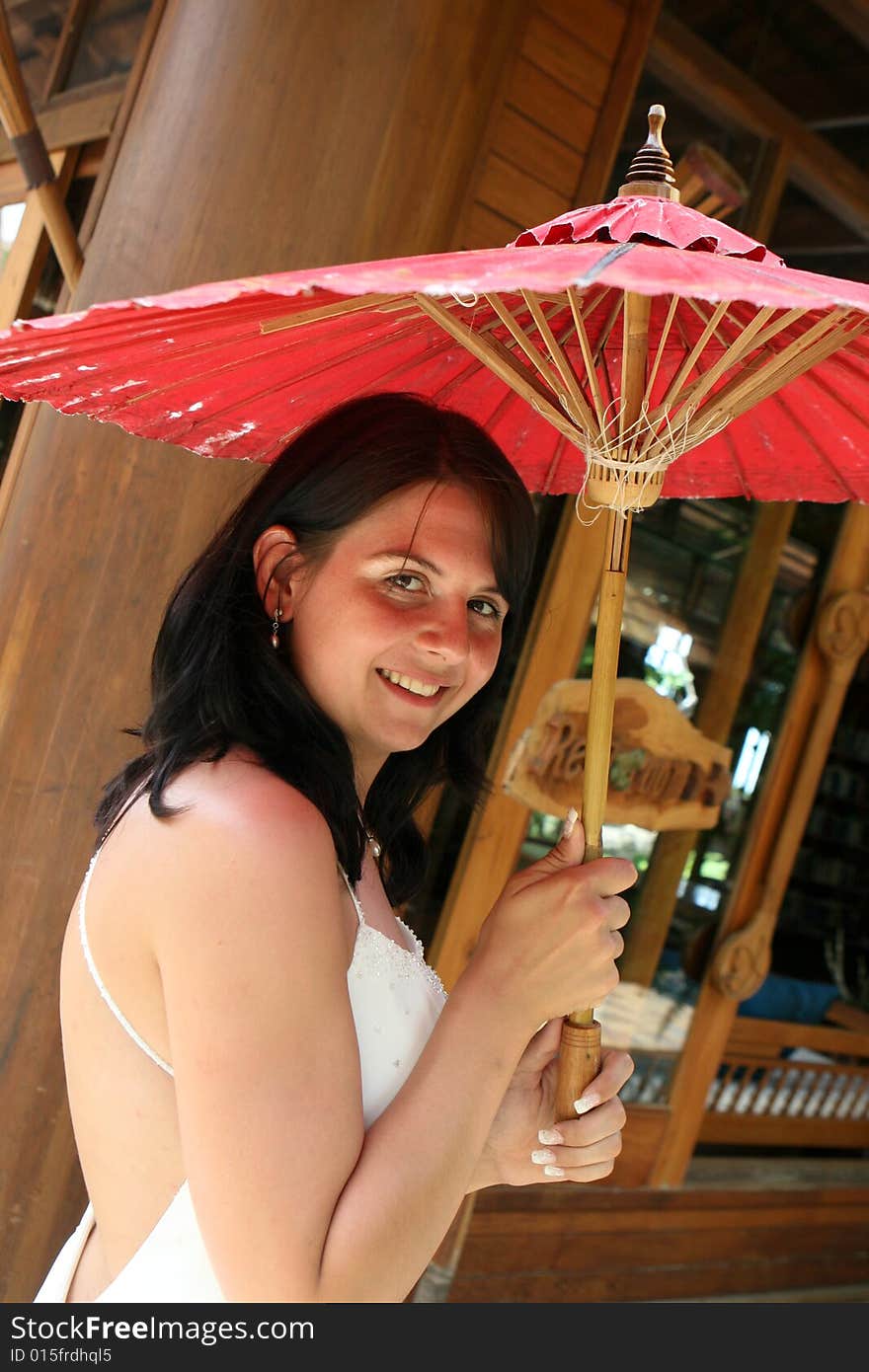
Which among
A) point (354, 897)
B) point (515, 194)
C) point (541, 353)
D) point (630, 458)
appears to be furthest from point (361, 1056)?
point (515, 194)

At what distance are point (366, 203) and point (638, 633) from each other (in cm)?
164

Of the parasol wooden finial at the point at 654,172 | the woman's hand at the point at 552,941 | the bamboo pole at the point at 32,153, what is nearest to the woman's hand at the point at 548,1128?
the woman's hand at the point at 552,941

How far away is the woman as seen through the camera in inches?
45.7

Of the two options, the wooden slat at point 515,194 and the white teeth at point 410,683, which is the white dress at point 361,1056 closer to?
the white teeth at point 410,683

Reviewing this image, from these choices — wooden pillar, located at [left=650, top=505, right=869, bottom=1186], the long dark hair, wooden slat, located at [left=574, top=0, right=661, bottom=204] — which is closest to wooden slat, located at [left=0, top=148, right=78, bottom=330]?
wooden slat, located at [left=574, top=0, right=661, bottom=204]

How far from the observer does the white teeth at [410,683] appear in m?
1.47

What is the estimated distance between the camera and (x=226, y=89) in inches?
97.0

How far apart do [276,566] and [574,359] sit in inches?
21.1

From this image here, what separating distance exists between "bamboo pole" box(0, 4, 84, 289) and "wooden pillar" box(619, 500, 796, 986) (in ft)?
7.56

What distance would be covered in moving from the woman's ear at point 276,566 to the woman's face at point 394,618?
0.5 inches

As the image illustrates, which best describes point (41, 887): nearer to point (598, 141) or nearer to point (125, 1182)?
point (125, 1182)

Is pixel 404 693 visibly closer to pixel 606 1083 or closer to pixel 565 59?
pixel 606 1083

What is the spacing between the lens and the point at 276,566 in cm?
153

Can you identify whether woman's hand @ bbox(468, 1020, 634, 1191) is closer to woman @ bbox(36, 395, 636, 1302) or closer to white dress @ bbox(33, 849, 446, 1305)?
woman @ bbox(36, 395, 636, 1302)
